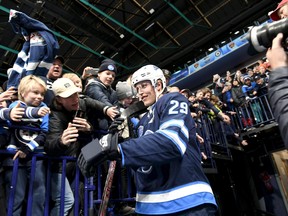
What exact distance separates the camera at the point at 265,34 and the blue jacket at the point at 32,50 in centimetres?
214

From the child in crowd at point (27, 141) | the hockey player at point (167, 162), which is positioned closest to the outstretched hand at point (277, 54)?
the hockey player at point (167, 162)

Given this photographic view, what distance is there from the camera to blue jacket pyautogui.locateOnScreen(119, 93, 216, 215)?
145 centimetres

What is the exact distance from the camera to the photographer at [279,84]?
0.99 meters

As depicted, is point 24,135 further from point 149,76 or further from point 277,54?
point 277,54

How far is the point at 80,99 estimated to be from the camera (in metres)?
2.81

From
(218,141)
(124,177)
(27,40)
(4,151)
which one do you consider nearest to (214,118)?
(218,141)

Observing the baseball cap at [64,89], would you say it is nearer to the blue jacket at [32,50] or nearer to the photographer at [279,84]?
the blue jacket at [32,50]

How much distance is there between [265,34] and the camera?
1239mm

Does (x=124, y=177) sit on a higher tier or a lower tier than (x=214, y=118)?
lower

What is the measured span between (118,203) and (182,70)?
10.3 metres

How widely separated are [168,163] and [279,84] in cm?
88

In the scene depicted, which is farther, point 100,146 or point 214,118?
point 214,118

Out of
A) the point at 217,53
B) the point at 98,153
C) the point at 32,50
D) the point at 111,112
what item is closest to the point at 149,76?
the point at 111,112

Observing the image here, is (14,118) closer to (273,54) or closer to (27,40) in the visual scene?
(27,40)
